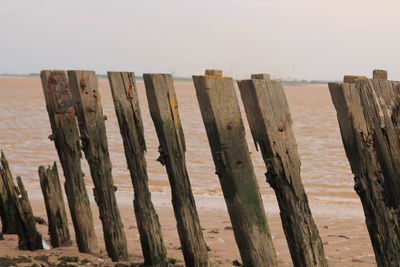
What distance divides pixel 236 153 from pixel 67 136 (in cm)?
218

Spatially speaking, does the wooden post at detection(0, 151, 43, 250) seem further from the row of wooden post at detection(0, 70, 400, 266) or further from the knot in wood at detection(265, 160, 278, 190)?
the knot in wood at detection(265, 160, 278, 190)

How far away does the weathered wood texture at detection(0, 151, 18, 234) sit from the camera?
697cm

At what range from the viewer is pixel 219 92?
4703 mm

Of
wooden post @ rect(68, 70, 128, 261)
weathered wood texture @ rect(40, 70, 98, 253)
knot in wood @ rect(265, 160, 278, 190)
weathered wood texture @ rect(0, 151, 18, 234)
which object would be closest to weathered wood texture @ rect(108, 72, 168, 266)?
wooden post @ rect(68, 70, 128, 261)

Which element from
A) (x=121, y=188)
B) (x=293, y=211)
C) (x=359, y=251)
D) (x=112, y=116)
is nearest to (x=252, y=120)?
(x=293, y=211)

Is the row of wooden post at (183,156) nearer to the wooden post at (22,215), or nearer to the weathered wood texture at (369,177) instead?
the weathered wood texture at (369,177)

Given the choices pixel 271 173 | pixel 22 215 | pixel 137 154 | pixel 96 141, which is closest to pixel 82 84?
pixel 96 141

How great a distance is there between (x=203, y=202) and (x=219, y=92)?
5.73m

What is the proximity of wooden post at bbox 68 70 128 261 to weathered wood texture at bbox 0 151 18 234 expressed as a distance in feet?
4.24

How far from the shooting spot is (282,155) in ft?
14.8

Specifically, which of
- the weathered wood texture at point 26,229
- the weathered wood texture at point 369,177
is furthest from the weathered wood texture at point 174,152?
the weathered wood texture at point 26,229

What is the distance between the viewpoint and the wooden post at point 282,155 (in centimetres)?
446

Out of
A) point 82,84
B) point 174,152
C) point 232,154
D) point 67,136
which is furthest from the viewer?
point 67,136

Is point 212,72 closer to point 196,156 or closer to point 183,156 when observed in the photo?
point 183,156
